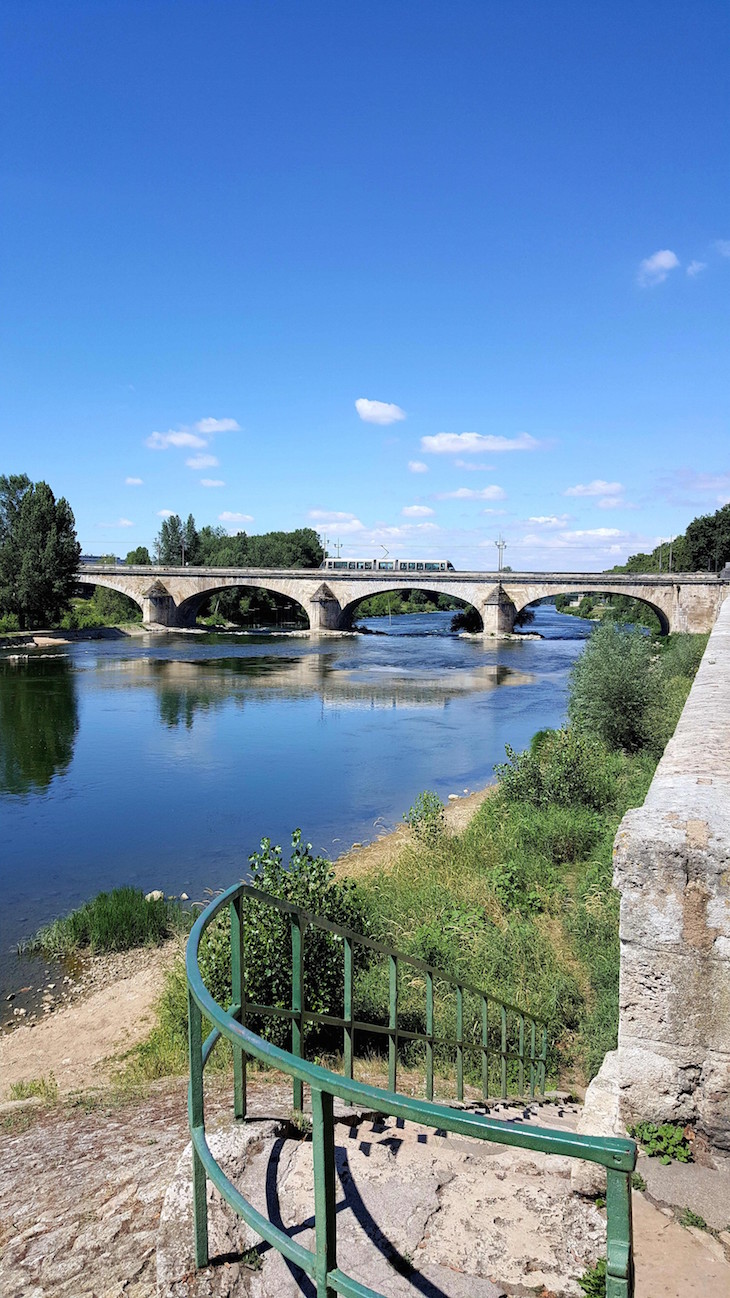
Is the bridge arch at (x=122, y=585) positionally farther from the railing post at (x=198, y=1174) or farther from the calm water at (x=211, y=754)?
the railing post at (x=198, y=1174)

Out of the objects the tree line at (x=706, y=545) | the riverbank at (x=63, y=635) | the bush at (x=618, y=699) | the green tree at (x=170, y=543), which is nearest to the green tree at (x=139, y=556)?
the green tree at (x=170, y=543)

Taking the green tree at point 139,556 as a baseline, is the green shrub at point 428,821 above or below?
below

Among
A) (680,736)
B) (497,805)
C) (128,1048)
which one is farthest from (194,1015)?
(497,805)

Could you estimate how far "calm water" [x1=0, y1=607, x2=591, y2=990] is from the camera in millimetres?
12758

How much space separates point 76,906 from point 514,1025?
23.6ft

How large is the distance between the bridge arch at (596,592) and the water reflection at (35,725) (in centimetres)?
3146

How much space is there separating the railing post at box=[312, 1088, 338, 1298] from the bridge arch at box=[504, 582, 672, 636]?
171 ft

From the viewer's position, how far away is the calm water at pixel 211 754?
12.8 m

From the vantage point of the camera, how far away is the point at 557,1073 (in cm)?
566

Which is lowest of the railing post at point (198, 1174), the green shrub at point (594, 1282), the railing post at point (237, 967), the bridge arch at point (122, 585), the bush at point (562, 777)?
the bush at point (562, 777)

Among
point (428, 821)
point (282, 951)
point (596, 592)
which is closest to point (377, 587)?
point (596, 592)

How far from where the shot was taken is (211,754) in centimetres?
2033

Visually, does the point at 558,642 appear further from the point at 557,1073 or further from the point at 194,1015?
the point at 194,1015

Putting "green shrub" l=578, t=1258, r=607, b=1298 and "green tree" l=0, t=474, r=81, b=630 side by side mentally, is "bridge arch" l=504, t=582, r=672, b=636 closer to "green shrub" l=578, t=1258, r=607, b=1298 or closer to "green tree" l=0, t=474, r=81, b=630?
"green tree" l=0, t=474, r=81, b=630
